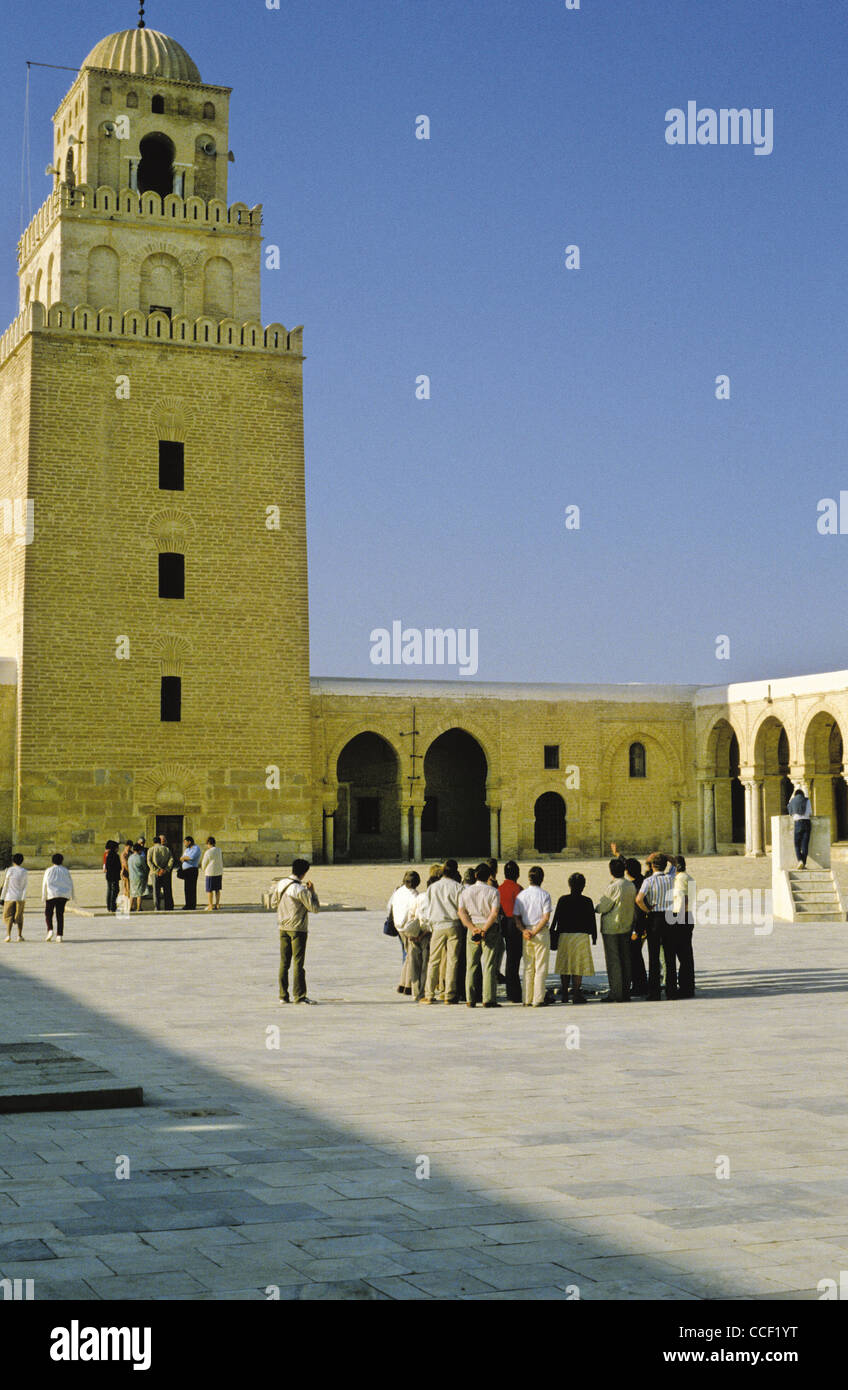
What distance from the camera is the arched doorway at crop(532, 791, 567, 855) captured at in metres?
34.8

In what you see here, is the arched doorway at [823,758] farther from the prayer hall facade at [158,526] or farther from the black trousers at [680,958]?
the black trousers at [680,958]

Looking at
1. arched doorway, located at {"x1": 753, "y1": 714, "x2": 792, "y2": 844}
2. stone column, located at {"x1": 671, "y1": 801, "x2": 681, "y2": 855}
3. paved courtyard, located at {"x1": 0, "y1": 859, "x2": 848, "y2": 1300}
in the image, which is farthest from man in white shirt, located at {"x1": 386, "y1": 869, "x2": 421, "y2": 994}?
stone column, located at {"x1": 671, "y1": 801, "x2": 681, "y2": 855}

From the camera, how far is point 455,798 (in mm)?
36750

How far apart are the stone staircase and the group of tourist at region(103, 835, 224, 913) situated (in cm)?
757

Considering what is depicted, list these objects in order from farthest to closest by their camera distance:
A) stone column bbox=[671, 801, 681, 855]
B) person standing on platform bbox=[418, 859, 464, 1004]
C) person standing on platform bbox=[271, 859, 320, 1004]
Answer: stone column bbox=[671, 801, 681, 855], person standing on platform bbox=[418, 859, 464, 1004], person standing on platform bbox=[271, 859, 320, 1004]

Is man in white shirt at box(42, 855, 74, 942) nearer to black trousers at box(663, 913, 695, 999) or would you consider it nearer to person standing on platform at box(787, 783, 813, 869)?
black trousers at box(663, 913, 695, 999)

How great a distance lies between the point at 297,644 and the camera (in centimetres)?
3003

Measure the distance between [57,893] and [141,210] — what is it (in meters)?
18.8

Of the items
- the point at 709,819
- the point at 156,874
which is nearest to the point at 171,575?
the point at 156,874

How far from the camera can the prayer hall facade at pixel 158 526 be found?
92.1 feet

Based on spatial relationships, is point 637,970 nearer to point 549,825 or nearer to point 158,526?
point 158,526

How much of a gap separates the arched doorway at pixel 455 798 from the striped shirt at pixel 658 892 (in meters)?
25.1

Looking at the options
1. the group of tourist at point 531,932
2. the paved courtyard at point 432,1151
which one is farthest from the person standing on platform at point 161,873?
the group of tourist at point 531,932

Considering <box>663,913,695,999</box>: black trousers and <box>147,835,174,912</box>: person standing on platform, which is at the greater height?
<box>147,835,174,912</box>: person standing on platform
